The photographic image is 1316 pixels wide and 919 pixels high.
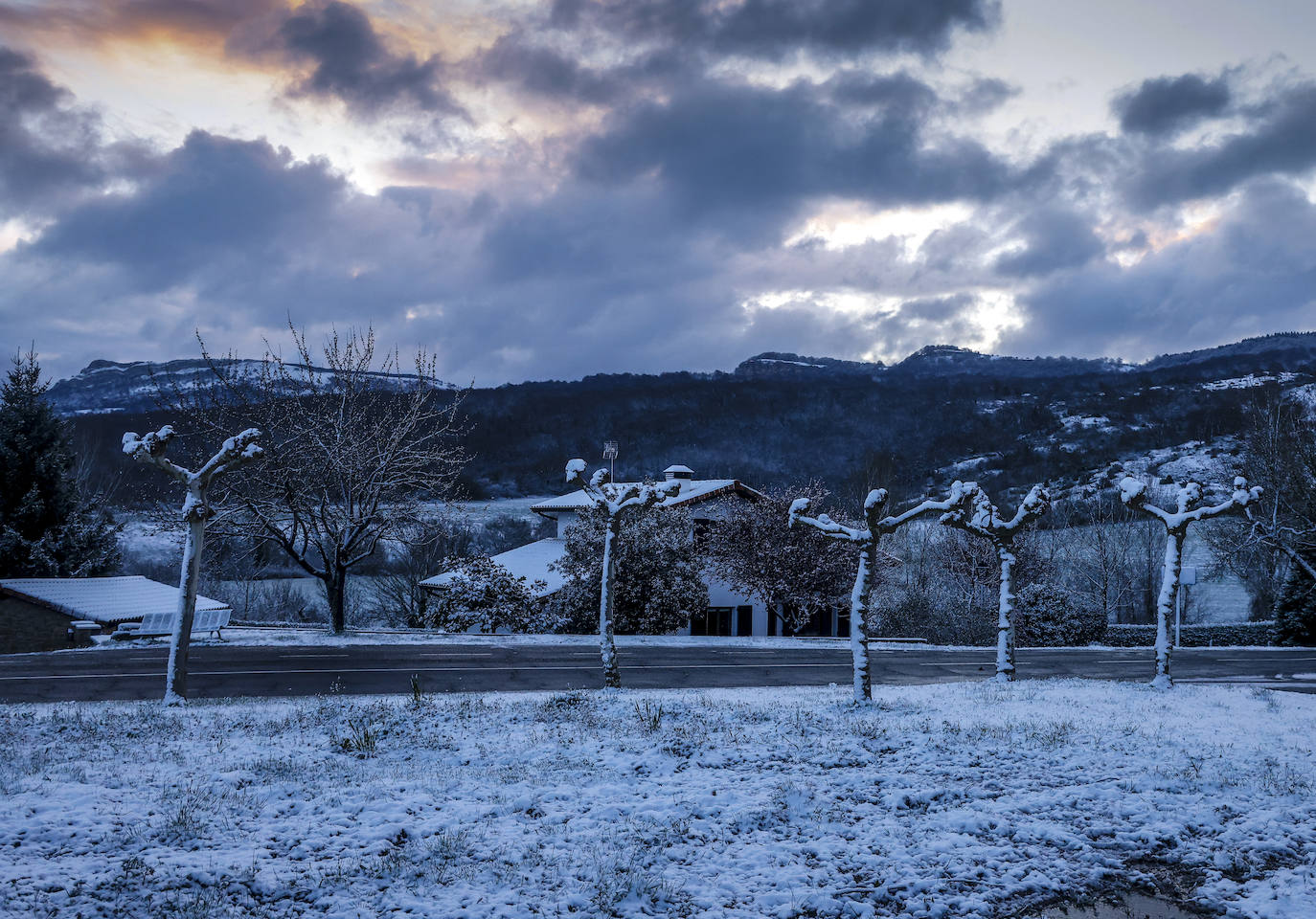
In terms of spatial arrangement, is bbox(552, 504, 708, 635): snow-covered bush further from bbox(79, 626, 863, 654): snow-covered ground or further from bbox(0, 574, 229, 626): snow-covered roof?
bbox(0, 574, 229, 626): snow-covered roof

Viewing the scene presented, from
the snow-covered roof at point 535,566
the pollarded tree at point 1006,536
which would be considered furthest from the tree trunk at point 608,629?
the snow-covered roof at point 535,566

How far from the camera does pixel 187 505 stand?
14188 mm

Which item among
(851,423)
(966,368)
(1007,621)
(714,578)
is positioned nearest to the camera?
(1007,621)

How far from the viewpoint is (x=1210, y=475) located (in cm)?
9044

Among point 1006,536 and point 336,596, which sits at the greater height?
point 1006,536

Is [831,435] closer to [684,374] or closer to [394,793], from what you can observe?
[684,374]

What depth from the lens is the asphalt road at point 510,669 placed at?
17328 millimetres

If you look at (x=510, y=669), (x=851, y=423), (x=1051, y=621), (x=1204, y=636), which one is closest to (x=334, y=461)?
(x=510, y=669)

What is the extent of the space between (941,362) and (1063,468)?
96.3 m

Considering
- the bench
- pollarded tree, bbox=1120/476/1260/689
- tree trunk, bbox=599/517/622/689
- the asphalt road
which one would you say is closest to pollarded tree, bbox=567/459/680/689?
tree trunk, bbox=599/517/622/689

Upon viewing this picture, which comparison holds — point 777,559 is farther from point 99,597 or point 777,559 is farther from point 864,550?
point 99,597

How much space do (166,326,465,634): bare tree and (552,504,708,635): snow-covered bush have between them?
22.4 feet

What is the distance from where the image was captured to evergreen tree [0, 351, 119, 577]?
33344mm

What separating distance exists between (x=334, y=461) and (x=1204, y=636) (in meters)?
44.0
